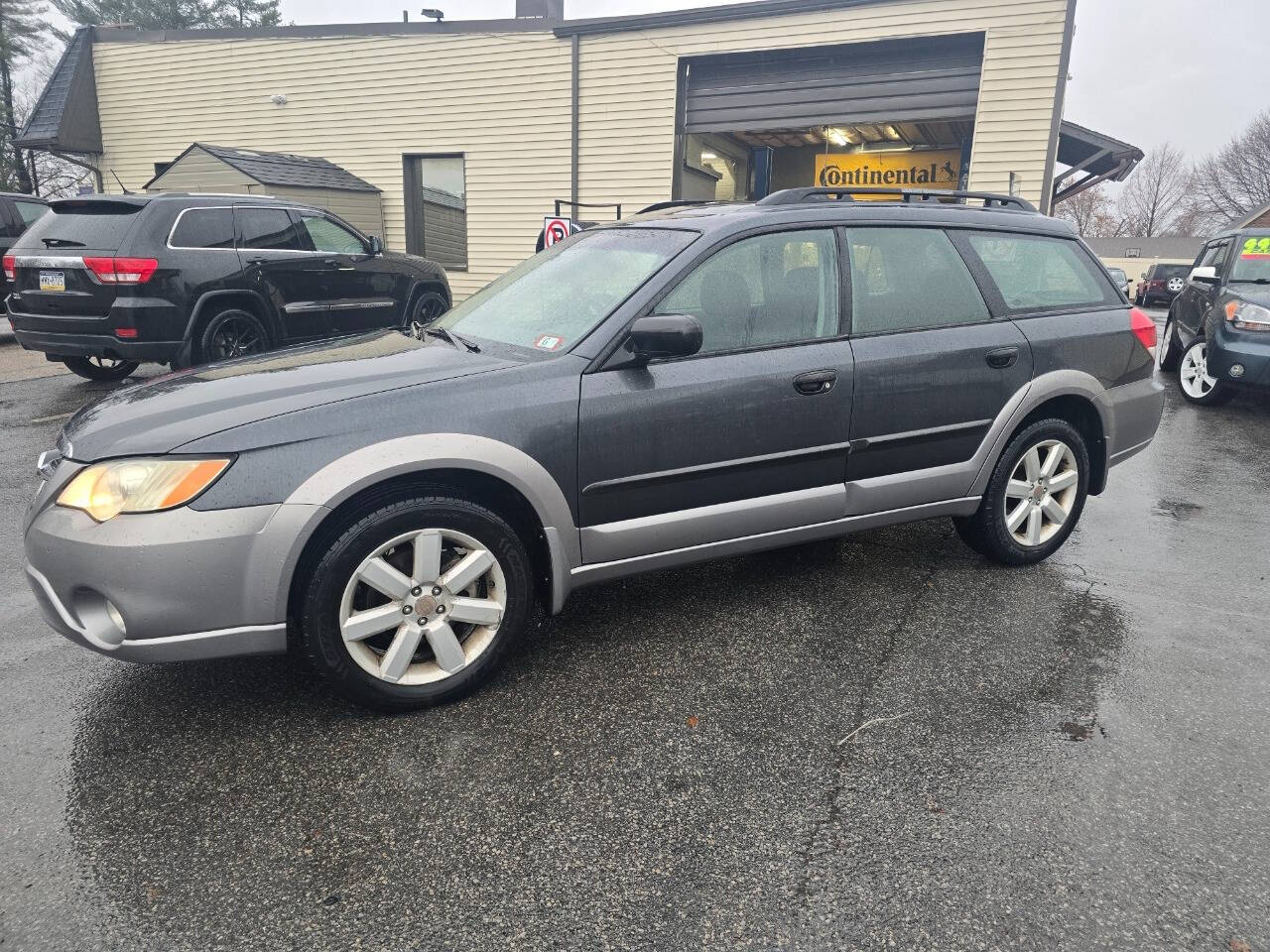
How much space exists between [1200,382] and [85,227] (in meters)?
10.5

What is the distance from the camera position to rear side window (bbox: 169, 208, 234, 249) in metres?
7.27

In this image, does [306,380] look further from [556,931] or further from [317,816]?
[556,931]

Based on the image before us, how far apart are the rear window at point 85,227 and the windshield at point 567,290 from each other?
187 inches

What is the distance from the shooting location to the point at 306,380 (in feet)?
9.59

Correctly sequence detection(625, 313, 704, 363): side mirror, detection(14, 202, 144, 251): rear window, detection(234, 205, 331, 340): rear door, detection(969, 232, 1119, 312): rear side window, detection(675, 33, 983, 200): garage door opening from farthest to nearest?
detection(675, 33, 983, 200): garage door opening < detection(234, 205, 331, 340): rear door < detection(14, 202, 144, 251): rear window < detection(969, 232, 1119, 312): rear side window < detection(625, 313, 704, 363): side mirror

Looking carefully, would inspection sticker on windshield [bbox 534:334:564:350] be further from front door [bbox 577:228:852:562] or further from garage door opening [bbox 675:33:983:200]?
garage door opening [bbox 675:33:983:200]

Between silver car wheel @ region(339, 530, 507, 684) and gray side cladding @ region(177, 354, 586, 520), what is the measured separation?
1.09 ft

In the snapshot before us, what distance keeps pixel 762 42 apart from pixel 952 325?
35.4ft

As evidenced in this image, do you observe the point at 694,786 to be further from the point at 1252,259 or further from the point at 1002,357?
the point at 1252,259

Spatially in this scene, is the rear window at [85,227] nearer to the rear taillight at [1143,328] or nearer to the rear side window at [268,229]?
the rear side window at [268,229]

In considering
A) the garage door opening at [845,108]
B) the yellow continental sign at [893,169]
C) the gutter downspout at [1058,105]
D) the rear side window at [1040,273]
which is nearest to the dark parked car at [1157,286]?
the garage door opening at [845,108]

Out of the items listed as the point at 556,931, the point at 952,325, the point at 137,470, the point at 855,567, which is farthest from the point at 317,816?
the point at 952,325

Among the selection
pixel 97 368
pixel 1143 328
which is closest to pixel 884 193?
pixel 1143 328

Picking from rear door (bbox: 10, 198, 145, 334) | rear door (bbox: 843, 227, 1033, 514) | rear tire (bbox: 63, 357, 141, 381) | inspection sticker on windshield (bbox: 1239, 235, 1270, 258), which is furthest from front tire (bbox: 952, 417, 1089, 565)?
rear tire (bbox: 63, 357, 141, 381)
